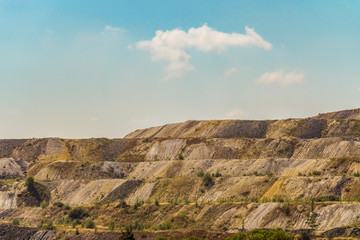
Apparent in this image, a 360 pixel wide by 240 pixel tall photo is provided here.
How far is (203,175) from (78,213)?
2118 cm

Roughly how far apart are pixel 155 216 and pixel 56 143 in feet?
213

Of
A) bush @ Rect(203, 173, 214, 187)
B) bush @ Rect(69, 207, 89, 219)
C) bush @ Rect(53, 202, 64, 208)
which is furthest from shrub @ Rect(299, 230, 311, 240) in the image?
bush @ Rect(53, 202, 64, 208)

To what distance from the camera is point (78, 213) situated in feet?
298

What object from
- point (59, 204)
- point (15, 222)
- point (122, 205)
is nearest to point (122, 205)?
point (122, 205)

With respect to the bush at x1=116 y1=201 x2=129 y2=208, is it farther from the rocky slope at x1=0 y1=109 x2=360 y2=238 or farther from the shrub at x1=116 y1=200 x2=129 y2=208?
the rocky slope at x1=0 y1=109 x2=360 y2=238

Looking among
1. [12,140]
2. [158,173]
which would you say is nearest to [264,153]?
[158,173]

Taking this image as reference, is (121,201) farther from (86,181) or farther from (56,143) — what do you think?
(56,143)

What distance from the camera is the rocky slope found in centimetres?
7300

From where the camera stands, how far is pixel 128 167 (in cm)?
11756

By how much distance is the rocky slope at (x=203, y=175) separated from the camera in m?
73.0

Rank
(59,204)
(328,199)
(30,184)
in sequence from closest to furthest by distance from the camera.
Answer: (328,199) → (59,204) → (30,184)

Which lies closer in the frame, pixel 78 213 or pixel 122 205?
pixel 122 205

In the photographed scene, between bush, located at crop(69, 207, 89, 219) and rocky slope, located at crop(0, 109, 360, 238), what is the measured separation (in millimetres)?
1384

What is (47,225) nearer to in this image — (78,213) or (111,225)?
(78,213)
